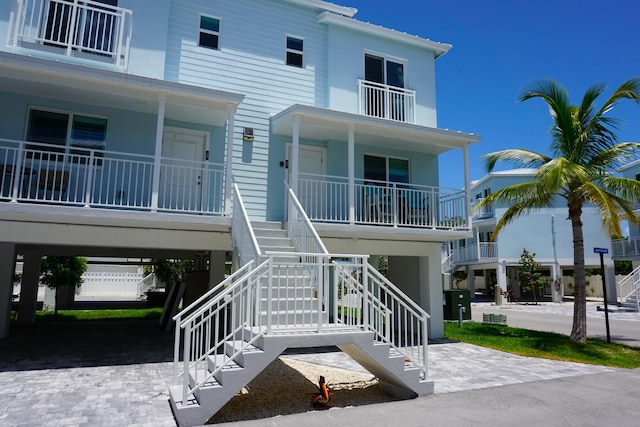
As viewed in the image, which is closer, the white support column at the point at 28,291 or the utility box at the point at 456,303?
the white support column at the point at 28,291

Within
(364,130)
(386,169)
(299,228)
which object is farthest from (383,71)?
(299,228)

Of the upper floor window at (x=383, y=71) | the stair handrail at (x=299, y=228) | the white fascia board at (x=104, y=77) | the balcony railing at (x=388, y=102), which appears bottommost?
the stair handrail at (x=299, y=228)

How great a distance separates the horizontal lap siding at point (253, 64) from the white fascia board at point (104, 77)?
2385mm

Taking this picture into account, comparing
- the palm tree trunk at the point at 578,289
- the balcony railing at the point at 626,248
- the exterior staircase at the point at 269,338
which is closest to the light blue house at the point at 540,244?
the balcony railing at the point at 626,248

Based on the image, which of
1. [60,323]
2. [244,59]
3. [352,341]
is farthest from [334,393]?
[60,323]

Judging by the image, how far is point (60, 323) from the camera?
14.5 m

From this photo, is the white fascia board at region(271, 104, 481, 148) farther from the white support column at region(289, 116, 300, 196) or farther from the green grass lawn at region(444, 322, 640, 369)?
the green grass lawn at region(444, 322, 640, 369)

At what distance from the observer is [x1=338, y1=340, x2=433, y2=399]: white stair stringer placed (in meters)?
6.44

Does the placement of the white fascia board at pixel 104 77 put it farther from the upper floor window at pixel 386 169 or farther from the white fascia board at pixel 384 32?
the white fascia board at pixel 384 32

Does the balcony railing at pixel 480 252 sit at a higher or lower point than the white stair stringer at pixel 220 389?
higher

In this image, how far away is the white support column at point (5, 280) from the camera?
1133 centimetres

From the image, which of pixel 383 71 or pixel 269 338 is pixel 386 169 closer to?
pixel 383 71

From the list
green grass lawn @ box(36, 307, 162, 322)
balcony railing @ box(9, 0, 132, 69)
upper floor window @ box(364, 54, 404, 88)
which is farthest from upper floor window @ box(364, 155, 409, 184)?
green grass lawn @ box(36, 307, 162, 322)

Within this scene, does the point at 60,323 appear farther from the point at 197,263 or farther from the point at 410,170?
the point at 410,170
